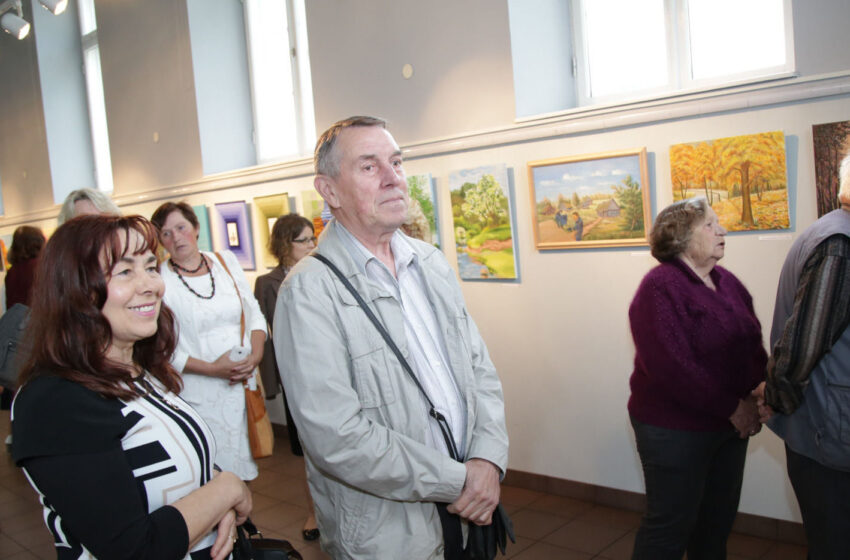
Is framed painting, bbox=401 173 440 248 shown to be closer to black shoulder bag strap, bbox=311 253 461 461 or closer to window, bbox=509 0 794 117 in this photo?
window, bbox=509 0 794 117

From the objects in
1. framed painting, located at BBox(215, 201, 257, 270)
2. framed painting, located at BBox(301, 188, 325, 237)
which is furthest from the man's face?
framed painting, located at BBox(215, 201, 257, 270)

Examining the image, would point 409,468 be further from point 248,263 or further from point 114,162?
point 114,162

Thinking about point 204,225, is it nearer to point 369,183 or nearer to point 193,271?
point 193,271

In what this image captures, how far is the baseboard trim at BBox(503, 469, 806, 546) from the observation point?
299 cm

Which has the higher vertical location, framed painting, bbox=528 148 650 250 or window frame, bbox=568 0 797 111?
window frame, bbox=568 0 797 111

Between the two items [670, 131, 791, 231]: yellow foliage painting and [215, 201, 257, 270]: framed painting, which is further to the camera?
[215, 201, 257, 270]: framed painting

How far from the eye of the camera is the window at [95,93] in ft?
27.3

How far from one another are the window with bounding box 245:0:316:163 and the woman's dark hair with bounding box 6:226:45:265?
2.02m

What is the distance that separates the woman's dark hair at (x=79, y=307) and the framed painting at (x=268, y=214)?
375cm

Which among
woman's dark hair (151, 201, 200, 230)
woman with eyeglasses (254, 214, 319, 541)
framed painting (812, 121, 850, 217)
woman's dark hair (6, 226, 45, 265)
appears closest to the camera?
framed painting (812, 121, 850, 217)

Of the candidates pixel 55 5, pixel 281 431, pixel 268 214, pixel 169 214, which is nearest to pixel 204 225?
pixel 268 214

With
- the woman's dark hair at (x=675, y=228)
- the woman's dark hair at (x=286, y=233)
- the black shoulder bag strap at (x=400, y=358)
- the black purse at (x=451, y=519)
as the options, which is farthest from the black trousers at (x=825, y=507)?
the woman's dark hair at (x=286, y=233)

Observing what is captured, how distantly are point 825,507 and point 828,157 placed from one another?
1488 millimetres

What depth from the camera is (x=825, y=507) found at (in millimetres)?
1878
